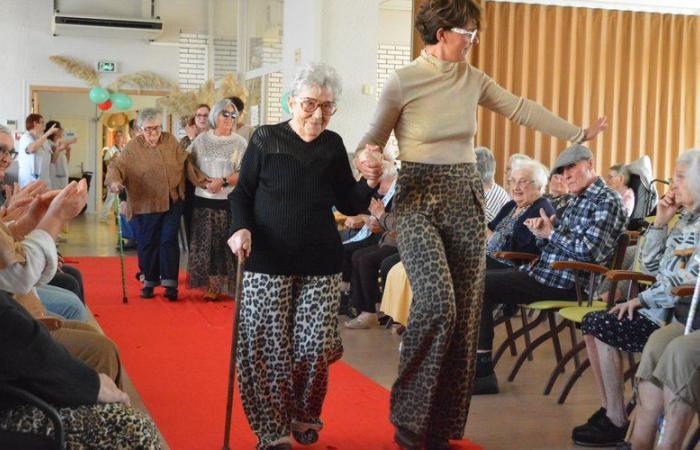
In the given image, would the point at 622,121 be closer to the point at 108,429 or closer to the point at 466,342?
the point at 466,342

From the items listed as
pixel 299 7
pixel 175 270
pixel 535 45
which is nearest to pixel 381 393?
pixel 175 270

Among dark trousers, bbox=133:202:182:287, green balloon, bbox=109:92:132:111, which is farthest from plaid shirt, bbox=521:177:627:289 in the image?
green balloon, bbox=109:92:132:111

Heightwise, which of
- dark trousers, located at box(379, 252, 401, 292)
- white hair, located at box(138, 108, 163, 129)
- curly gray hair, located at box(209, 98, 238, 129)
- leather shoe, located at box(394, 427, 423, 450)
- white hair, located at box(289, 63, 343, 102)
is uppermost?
white hair, located at box(289, 63, 343, 102)

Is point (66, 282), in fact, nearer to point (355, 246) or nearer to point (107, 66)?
point (355, 246)

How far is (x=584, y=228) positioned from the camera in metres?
4.73

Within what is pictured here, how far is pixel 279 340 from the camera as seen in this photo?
357 cm

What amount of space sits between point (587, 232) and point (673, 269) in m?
0.91

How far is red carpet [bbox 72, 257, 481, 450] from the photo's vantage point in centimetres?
397

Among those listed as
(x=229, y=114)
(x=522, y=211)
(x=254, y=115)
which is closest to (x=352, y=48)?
(x=229, y=114)

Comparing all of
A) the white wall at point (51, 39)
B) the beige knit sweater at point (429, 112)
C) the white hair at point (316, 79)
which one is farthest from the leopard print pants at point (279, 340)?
the white wall at point (51, 39)

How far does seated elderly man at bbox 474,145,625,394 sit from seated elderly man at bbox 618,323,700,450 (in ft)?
4.05

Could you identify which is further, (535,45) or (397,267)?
(535,45)

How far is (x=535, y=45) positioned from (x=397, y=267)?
14.9 ft

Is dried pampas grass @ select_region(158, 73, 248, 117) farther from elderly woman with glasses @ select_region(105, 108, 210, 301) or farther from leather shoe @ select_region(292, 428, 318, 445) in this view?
leather shoe @ select_region(292, 428, 318, 445)
